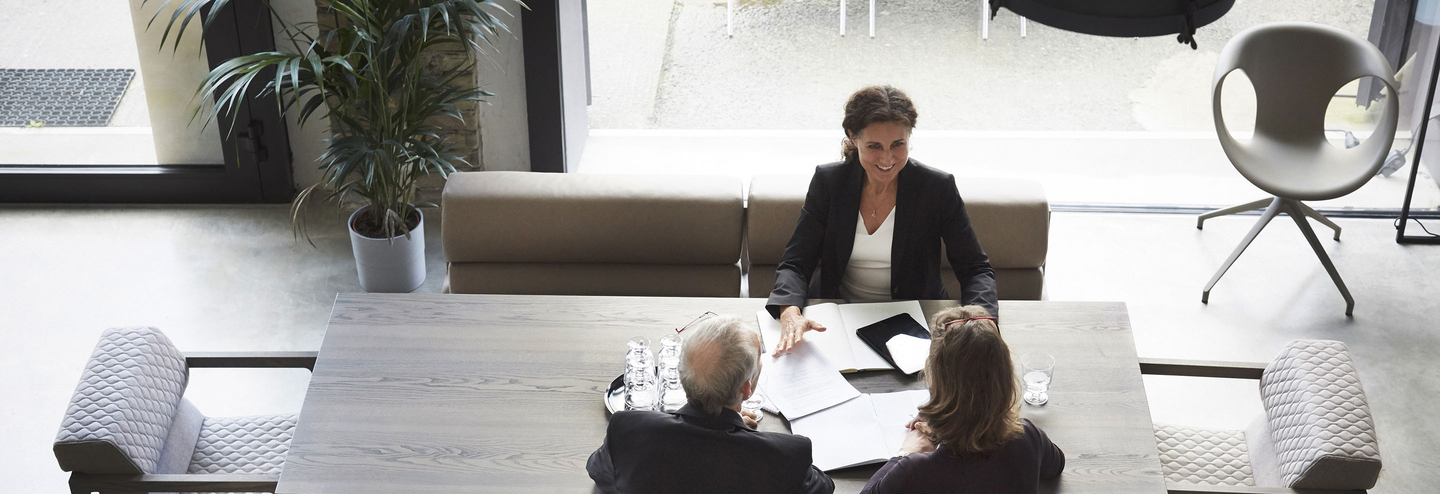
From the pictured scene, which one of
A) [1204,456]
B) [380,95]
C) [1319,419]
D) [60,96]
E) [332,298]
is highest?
[380,95]

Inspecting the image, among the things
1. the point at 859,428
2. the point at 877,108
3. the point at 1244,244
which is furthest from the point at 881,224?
the point at 1244,244

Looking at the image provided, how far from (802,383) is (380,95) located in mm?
2165

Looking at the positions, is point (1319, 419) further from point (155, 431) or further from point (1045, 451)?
point (155, 431)

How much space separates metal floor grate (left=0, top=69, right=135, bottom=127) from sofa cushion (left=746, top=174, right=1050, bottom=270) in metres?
3.16

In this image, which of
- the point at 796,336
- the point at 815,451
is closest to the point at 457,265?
the point at 796,336

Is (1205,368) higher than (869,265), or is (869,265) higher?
(869,265)

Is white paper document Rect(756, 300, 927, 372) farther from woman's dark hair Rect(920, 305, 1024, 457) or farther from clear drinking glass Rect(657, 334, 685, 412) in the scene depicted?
woman's dark hair Rect(920, 305, 1024, 457)

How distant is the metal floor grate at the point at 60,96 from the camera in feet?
16.4

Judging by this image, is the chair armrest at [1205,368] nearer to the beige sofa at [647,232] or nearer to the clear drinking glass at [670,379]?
the beige sofa at [647,232]

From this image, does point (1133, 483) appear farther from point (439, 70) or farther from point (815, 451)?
point (439, 70)

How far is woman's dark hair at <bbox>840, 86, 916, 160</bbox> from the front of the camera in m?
3.02

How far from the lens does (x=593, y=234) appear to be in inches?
141

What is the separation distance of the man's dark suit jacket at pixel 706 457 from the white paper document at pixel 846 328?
1.74ft

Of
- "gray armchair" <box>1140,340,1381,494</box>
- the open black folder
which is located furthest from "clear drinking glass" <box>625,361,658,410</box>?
"gray armchair" <box>1140,340,1381,494</box>
